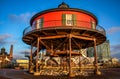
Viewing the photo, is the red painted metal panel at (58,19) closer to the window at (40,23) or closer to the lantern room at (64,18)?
the lantern room at (64,18)

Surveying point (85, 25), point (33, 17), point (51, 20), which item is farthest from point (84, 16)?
point (33, 17)

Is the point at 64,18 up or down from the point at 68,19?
up

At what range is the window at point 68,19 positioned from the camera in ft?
64.8

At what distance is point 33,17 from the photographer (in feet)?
75.4

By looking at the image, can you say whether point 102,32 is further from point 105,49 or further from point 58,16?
point 105,49

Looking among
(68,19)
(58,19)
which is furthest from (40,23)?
(68,19)

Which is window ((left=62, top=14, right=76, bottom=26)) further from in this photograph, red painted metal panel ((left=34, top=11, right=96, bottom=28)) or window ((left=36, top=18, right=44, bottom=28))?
window ((left=36, top=18, right=44, bottom=28))

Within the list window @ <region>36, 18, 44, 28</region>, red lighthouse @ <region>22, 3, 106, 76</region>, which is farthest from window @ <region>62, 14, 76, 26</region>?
window @ <region>36, 18, 44, 28</region>

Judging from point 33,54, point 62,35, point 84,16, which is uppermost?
point 84,16

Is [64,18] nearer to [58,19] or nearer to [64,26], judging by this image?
[58,19]

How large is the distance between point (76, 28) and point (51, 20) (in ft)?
12.7

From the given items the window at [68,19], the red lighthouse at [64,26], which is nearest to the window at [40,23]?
the red lighthouse at [64,26]

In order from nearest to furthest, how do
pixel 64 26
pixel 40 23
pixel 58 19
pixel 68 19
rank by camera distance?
pixel 64 26 < pixel 68 19 < pixel 58 19 < pixel 40 23

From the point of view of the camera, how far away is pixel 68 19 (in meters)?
20.2
